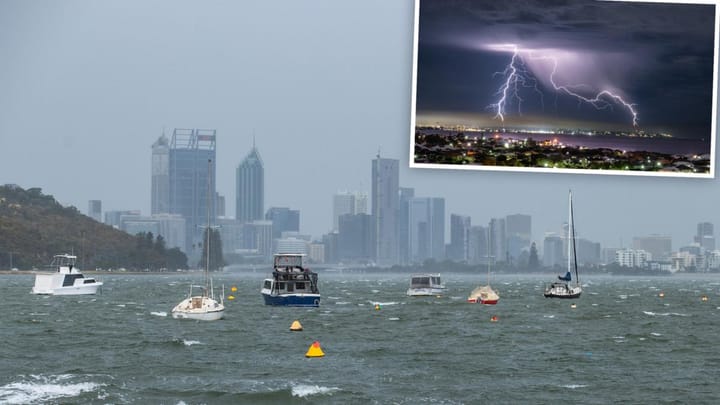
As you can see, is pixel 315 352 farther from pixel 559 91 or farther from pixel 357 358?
pixel 559 91

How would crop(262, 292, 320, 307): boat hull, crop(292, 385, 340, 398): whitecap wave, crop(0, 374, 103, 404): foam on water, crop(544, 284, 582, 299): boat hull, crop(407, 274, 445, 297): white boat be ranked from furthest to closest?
crop(407, 274, 445, 297): white boat
crop(544, 284, 582, 299): boat hull
crop(262, 292, 320, 307): boat hull
crop(292, 385, 340, 398): whitecap wave
crop(0, 374, 103, 404): foam on water

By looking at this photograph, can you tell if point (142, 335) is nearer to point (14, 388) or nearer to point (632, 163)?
point (14, 388)

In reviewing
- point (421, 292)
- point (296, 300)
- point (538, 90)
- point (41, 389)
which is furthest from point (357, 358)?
point (421, 292)

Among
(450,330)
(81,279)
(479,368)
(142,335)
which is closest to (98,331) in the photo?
(142,335)

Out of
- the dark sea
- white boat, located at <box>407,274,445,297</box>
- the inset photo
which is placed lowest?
the dark sea

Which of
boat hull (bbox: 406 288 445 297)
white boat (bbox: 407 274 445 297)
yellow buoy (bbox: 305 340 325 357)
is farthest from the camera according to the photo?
white boat (bbox: 407 274 445 297)

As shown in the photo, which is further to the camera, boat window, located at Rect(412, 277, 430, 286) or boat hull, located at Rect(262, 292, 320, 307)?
boat window, located at Rect(412, 277, 430, 286)

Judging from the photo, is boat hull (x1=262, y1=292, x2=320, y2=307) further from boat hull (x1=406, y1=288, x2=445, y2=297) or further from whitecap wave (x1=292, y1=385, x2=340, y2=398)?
whitecap wave (x1=292, y1=385, x2=340, y2=398)

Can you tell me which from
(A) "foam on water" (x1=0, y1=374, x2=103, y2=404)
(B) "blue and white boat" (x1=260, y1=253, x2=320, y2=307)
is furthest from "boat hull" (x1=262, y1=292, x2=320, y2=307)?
(A) "foam on water" (x1=0, y1=374, x2=103, y2=404)

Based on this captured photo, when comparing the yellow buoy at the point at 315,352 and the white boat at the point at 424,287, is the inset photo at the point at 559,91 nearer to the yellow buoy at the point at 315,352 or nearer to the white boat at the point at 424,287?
the yellow buoy at the point at 315,352
